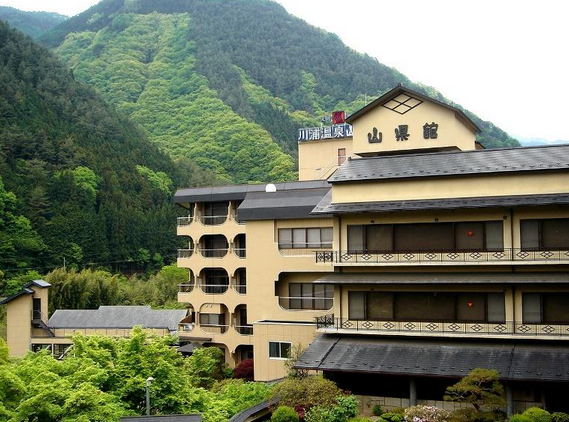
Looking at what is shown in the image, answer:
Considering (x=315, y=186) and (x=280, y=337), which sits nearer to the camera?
(x=280, y=337)

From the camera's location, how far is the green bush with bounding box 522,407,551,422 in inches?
1000

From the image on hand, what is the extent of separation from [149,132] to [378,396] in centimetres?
13752

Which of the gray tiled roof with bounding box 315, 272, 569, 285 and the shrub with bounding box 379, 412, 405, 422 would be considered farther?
the gray tiled roof with bounding box 315, 272, 569, 285

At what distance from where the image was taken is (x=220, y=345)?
4584cm

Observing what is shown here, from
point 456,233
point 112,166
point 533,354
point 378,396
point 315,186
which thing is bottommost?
point 378,396

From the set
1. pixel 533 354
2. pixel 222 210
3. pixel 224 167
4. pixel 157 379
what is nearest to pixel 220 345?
pixel 222 210

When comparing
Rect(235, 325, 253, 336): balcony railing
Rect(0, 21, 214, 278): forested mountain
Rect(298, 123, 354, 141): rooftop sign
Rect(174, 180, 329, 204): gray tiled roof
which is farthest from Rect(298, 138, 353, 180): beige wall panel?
Rect(0, 21, 214, 278): forested mountain

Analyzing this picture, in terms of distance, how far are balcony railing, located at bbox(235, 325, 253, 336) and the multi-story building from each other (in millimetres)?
6598

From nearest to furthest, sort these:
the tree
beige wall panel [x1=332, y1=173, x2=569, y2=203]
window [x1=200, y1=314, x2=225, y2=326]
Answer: the tree, beige wall panel [x1=332, y1=173, x2=569, y2=203], window [x1=200, y1=314, x2=225, y2=326]

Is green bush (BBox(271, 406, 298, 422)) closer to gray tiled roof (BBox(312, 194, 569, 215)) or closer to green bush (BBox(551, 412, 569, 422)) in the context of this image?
gray tiled roof (BBox(312, 194, 569, 215))

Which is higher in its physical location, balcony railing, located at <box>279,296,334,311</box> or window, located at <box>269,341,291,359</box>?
balcony railing, located at <box>279,296,334,311</box>

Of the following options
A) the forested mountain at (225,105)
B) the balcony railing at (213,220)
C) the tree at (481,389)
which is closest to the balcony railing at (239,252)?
the balcony railing at (213,220)

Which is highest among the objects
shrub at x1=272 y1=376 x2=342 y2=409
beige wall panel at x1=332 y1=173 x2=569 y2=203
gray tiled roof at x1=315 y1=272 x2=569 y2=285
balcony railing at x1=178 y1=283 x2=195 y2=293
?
beige wall panel at x1=332 y1=173 x2=569 y2=203

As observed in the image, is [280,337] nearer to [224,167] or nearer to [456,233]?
[456,233]
